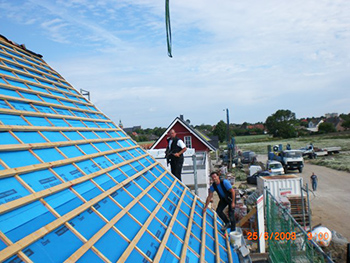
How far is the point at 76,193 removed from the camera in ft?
12.6

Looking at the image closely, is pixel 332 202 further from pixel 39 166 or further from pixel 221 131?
pixel 221 131

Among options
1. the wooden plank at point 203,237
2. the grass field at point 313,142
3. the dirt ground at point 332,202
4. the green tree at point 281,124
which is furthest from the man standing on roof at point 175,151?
the green tree at point 281,124

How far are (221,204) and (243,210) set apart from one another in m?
6.27

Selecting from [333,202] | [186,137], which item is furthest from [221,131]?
[333,202]

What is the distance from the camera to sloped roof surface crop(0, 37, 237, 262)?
112 inches

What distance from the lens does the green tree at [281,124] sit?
312 ft

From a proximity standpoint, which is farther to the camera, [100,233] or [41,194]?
[100,233]

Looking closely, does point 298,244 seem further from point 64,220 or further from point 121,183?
point 64,220

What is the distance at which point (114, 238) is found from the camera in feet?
11.6

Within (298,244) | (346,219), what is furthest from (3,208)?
(346,219)

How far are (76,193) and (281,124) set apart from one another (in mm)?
100909
